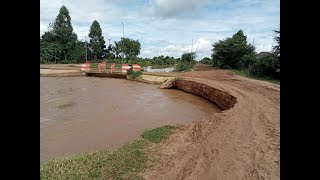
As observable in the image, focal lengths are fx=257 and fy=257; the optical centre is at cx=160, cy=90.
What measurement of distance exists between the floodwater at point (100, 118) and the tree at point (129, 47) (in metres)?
31.4

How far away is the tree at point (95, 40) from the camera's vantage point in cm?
4919

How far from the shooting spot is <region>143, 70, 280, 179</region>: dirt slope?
14.4ft

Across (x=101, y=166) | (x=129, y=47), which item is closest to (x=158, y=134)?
(x=101, y=166)

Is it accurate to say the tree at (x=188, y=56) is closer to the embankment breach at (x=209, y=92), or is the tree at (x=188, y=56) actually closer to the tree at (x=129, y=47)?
the tree at (x=129, y=47)

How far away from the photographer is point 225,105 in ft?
43.3

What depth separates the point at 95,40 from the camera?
4947 centimetres

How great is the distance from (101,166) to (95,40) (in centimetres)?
4743

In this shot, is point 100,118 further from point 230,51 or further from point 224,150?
point 230,51

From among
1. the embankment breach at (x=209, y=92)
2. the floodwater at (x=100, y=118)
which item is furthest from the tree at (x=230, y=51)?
the floodwater at (x=100, y=118)

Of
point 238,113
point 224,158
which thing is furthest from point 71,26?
point 224,158

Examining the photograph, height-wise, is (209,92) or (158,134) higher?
(209,92)

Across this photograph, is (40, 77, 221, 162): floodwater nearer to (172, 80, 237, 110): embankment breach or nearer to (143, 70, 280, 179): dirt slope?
(172, 80, 237, 110): embankment breach
